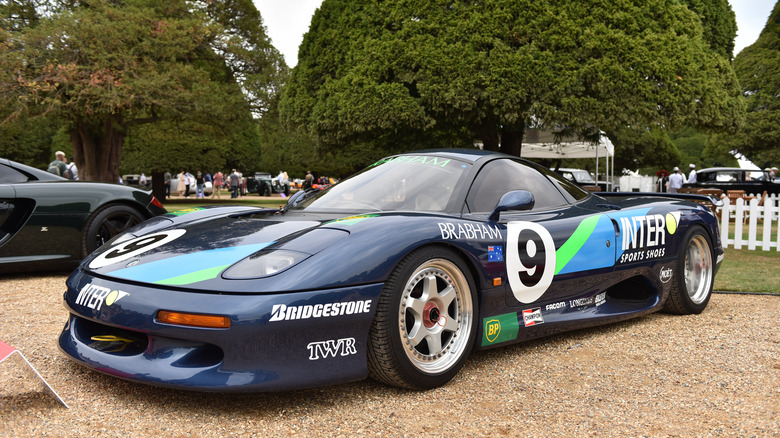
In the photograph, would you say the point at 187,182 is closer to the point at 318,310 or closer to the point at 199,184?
the point at 199,184

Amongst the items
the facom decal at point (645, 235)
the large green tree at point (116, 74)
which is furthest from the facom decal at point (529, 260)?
the large green tree at point (116, 74)

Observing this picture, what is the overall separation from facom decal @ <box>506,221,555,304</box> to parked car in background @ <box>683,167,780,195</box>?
18.0 m

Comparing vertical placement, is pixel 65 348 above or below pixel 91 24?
below

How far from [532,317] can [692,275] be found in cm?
204

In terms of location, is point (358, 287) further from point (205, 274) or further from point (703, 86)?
point (703, 86)

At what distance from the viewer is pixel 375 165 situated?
157 inches

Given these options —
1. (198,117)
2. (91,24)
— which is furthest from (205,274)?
(198,117)

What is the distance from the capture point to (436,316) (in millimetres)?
2934

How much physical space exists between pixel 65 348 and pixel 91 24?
17.1 m

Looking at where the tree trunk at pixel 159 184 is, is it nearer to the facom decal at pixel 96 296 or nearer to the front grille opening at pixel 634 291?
the front grille opening at pixel 634 291

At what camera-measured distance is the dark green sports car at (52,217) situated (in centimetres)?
542

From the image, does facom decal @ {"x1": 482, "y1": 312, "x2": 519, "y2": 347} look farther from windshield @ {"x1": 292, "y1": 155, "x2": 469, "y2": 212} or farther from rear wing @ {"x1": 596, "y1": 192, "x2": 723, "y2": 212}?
rear wing @ {"x1": 596, "y1": 192, "x2": 723, "y2": 212}

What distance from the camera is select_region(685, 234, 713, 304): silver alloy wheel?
466 cm

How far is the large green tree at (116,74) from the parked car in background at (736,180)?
16210mm
